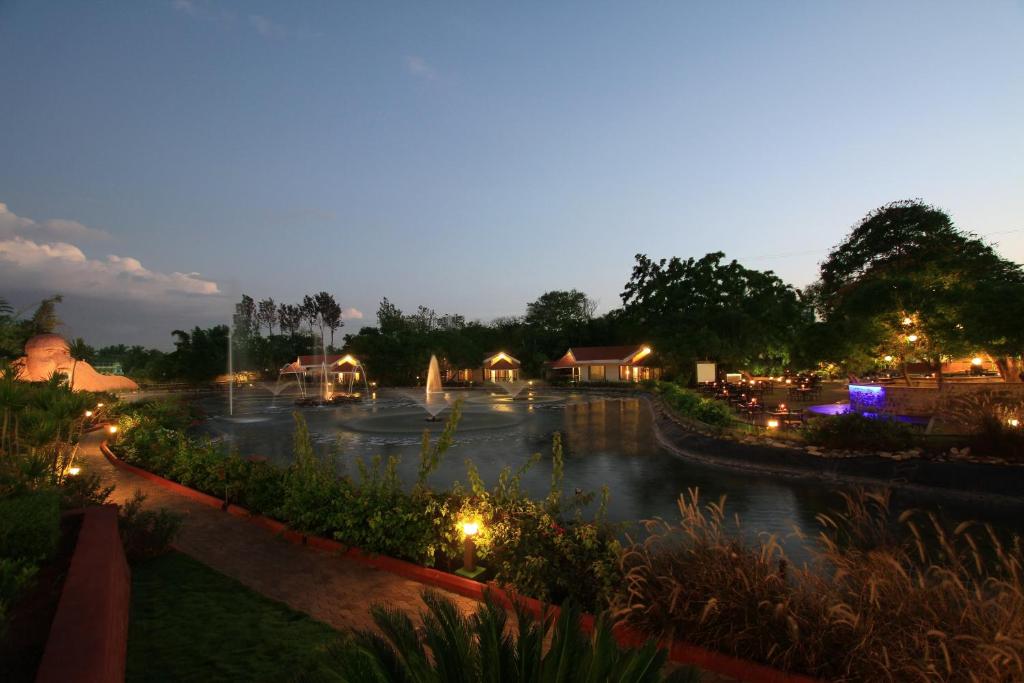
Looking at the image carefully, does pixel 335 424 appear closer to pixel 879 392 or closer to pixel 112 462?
pixel 112 462

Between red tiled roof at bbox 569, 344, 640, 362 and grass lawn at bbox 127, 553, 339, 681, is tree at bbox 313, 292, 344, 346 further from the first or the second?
grass lawn at bbox 127, 553, 339, 681

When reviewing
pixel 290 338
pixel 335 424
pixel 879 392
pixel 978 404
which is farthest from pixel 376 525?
pixel 290 338

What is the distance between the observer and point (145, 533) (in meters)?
7.03

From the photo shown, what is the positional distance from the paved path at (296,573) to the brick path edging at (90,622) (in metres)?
1.37

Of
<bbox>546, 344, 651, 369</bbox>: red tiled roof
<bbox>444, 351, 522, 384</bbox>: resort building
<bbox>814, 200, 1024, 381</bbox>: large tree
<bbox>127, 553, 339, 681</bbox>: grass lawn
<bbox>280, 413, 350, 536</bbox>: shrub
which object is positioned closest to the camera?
<bbox>127, 553, 339, 681</bbox>: grass lawn

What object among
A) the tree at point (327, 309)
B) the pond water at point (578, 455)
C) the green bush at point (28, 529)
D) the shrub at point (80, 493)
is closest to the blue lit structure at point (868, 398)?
the pond water at point (578, 455)

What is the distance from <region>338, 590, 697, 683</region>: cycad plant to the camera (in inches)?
85.3

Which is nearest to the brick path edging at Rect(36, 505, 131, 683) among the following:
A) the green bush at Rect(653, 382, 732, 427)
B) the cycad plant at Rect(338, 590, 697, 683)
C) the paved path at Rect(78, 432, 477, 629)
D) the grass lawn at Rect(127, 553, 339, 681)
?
the grass lawn at Rect(127, 553, 339, 681)

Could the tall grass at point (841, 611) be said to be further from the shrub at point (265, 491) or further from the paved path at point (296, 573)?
the shrub at point (265, 491)

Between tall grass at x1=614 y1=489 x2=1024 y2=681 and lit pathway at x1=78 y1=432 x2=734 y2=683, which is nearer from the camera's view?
tall grass at x1=614 y1=489 x2=1024 y2=681

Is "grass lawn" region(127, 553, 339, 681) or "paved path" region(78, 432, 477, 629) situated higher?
"grass lawn" region(127, 553, 339, 681)

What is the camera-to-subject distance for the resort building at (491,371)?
2356 inches

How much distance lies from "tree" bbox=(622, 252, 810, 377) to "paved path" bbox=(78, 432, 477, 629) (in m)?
36.8

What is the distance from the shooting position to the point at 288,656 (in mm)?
4484
